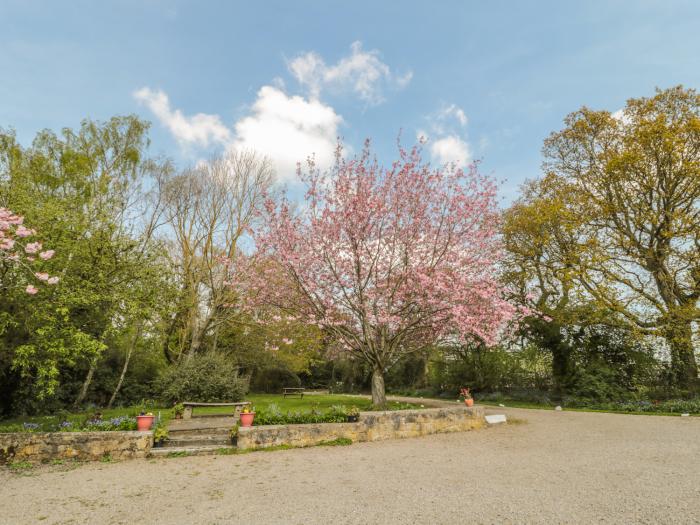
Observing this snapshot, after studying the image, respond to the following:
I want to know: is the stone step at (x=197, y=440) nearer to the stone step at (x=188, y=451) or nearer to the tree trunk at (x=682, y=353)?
the stone step at (x=188, y=451)

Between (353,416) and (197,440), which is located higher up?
(353,416)

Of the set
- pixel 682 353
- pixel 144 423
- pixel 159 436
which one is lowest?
pixel 159 436

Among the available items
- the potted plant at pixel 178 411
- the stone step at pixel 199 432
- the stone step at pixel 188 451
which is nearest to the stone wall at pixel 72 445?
the stone step at pixel 188 451

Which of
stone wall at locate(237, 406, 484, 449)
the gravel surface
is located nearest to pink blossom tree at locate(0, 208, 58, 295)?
the gravel surface

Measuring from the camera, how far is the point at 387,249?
1123cm

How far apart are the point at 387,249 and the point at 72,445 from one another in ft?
27.7

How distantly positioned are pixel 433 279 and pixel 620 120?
12.7 meters

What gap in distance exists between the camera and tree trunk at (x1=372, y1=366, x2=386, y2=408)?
1123cm

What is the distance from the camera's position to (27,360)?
313 inches

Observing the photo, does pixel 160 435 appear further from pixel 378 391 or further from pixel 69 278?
pixel 378 391

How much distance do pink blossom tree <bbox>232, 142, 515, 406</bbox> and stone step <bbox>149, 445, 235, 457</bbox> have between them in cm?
428

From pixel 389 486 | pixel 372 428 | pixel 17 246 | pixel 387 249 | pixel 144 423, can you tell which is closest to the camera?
pixel 389 486

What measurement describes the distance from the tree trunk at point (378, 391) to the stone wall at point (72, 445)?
6.11 meters

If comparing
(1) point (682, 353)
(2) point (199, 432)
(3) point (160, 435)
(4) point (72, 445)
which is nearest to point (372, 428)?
(2) point (199, 432)
